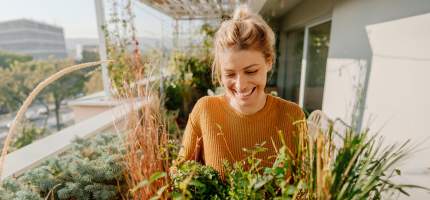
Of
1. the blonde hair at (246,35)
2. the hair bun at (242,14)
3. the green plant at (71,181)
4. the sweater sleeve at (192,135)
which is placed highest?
the hair bun at (242,14)

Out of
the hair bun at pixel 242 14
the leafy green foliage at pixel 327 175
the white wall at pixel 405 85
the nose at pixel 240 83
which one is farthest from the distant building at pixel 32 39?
the white wall at pixel 405 85

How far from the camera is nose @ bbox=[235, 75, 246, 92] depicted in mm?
1015

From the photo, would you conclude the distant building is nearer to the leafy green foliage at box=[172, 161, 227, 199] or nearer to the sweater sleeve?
the sweater sleeve

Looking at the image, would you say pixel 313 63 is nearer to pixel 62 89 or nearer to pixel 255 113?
pixel 255 113

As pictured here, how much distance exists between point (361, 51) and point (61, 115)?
19.1ft

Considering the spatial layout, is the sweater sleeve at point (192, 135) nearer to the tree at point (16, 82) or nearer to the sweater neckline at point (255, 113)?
the sweater neckline at point (255, 113)

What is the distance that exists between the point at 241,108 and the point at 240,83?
0.17 m

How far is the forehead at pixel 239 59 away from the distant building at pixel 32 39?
12.0 feet

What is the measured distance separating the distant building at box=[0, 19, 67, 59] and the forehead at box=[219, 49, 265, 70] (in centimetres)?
365

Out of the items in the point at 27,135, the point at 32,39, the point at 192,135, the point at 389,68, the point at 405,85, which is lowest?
the point at 27,135

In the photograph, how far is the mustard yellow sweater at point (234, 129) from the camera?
108cm

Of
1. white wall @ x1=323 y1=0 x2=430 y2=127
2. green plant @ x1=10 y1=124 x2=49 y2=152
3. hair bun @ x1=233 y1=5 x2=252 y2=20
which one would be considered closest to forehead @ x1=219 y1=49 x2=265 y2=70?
hair bun @ x1=233 y1=5 x2=252 y2=20

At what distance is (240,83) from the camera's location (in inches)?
40.2

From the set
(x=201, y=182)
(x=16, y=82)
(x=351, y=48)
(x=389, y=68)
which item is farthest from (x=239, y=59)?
(x=16, y=82)
